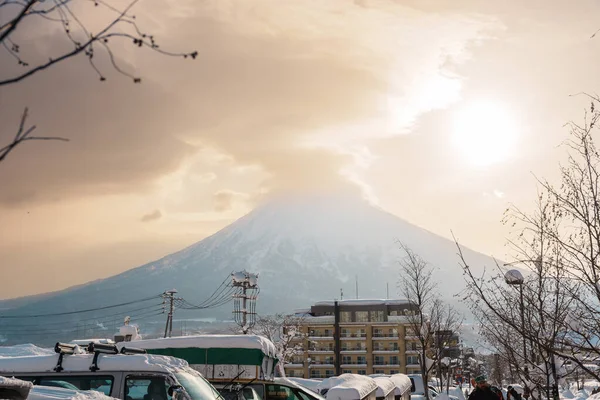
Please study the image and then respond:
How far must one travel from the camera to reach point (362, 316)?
101688 millimetres

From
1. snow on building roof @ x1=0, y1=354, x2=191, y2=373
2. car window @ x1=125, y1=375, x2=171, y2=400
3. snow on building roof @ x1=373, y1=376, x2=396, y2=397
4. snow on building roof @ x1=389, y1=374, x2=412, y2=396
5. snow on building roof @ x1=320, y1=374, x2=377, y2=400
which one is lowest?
snow on building roof @ x1=389, y1=374, x2=412, y2=396

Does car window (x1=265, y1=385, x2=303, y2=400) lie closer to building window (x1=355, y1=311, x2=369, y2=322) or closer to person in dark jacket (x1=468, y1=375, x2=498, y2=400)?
person in dark jacket (x1=468, y1=375, x2=498, y2=400)

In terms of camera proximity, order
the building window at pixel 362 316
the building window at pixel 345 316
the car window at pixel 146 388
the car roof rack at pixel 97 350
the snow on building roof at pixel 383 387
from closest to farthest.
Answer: the car window at pixel 146 388, the car roof rack at pixel 97 350, the snow on building roof at pixel 383 387, the building window at pixel 362 316, the building window at pixel 345 316

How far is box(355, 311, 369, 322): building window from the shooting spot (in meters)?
101

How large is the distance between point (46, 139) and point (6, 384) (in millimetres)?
1378

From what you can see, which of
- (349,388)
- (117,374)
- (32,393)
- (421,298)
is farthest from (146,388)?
(421,298)

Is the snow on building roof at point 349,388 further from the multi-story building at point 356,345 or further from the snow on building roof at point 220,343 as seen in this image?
the multi-story building at point 356,345

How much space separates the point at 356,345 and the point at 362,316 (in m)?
5.30

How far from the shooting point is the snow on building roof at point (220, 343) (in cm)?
1596

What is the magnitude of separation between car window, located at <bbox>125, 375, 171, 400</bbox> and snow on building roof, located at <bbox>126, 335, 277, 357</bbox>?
7275mm

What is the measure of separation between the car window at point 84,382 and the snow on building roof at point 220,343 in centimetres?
713

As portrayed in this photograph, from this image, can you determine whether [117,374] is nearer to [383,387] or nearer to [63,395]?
[63,395]

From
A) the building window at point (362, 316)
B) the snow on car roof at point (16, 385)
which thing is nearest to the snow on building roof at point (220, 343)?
the snow on car roof at point (16, 385)

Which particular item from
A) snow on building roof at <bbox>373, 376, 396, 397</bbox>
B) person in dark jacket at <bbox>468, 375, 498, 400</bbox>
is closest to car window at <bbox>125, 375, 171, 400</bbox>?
person in dark jacket at <bbox>468, 375, 498, 400</bbox>
